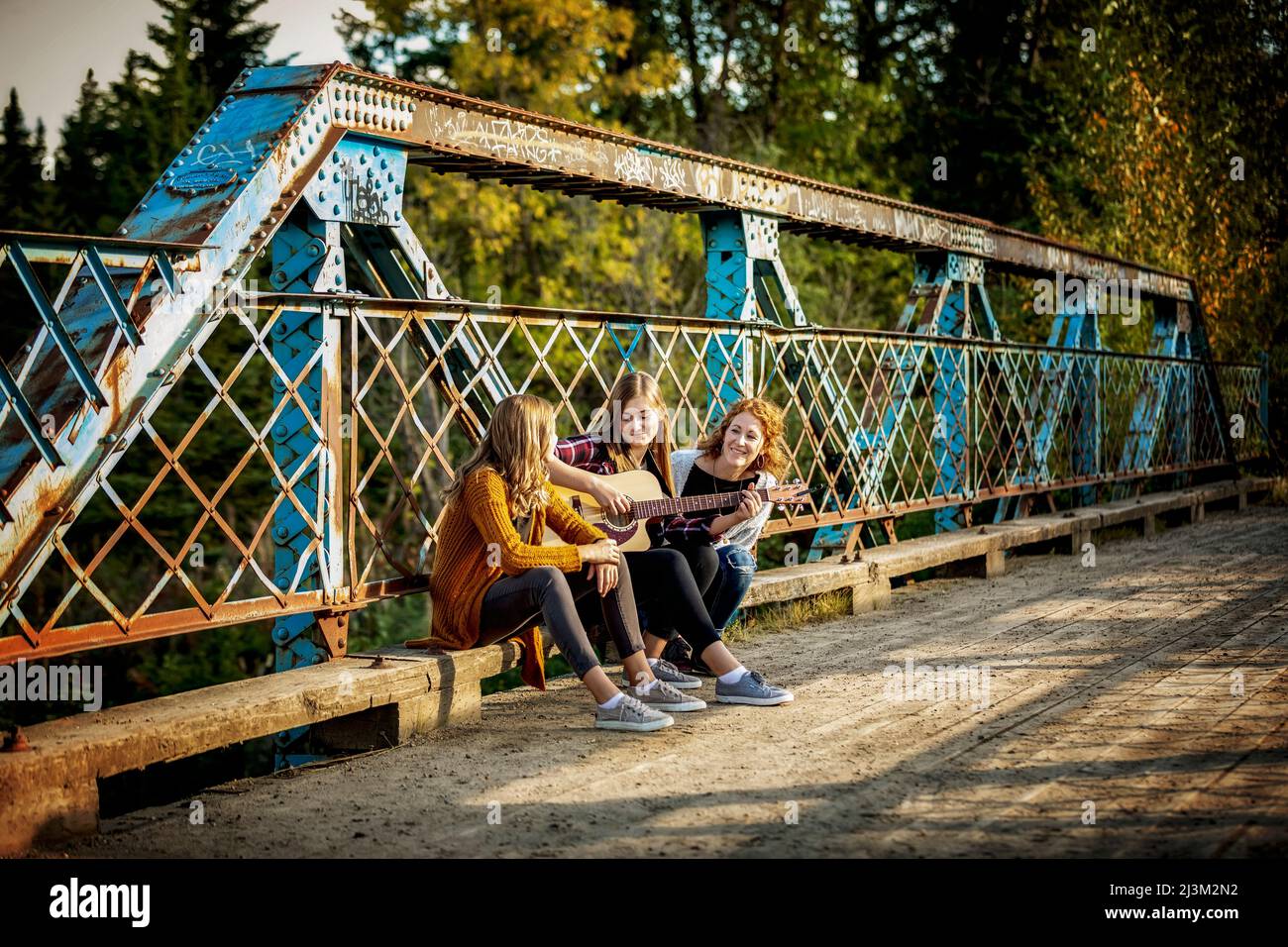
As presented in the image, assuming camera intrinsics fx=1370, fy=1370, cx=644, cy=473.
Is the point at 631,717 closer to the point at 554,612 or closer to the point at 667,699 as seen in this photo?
the point at 667,699

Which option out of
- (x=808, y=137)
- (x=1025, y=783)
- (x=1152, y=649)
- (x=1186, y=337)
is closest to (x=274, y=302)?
(x=1025, y=783)

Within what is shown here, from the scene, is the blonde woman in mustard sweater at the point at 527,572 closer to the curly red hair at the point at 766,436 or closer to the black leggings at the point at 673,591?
the black leggings at the point at 673,591

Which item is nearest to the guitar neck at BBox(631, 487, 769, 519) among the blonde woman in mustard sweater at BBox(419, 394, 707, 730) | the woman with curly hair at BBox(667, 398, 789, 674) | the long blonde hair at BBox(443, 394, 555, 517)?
the woman with curly hair at BBox(667, 398, 789, 674)

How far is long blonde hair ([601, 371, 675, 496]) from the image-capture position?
598 centimetres

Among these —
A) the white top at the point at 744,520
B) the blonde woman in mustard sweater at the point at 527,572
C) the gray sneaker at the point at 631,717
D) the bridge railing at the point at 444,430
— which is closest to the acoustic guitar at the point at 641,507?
the white top at the point at 744,520

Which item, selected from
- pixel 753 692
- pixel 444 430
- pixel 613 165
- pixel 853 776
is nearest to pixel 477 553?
pixel 444 430

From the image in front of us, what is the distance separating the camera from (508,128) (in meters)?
6.25

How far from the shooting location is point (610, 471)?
6043 millimetres

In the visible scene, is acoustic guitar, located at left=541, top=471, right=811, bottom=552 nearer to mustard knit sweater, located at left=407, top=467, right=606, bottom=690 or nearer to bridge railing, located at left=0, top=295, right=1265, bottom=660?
mustard knit sweater, located at left=407, top=467, right=606, bottom=690

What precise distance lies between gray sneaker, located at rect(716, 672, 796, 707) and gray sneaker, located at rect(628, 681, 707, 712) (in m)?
0.13

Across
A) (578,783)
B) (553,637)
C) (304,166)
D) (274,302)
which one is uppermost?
(304,166)

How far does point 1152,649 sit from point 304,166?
4474 millimetres

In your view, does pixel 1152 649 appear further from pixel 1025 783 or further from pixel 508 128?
pixel 508 128

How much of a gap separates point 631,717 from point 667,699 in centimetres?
35
